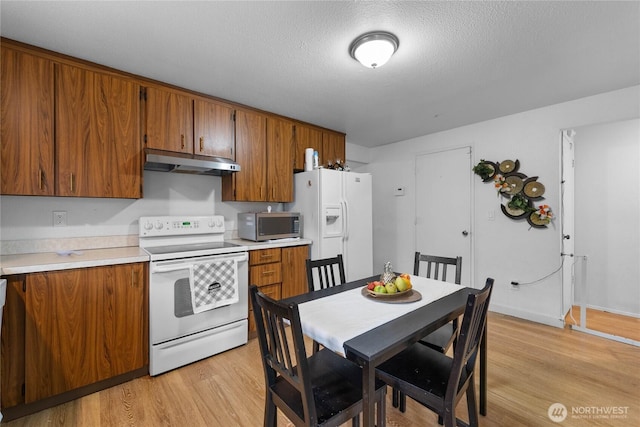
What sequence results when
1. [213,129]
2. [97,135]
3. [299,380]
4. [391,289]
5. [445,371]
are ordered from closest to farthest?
[299,380]
[445,371]
[391,289]
[97,135]
[213,129]

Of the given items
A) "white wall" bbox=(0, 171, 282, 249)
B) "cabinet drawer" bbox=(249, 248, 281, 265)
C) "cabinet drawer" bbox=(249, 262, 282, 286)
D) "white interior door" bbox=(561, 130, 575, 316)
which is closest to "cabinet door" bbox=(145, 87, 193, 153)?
"white wall" bbox=(0, 171, 282, 249)

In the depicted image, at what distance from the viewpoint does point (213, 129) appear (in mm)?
2729

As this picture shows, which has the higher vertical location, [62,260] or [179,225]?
[179,225]

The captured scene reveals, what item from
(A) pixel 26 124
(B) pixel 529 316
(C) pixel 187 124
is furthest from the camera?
(B) pixel 529 316

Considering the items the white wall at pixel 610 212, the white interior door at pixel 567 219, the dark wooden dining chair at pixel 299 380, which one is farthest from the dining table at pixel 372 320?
the white wall at pixel 610 212

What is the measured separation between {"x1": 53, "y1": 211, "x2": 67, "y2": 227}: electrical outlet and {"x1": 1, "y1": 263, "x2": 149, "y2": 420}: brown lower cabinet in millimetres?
747

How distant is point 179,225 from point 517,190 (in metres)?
3.58

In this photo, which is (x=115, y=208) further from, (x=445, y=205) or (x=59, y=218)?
(x=445, y=205)

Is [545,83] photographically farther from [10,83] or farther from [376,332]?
[10,83]

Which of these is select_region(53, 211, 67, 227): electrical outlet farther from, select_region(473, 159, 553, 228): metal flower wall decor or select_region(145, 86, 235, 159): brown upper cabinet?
select_region(473, 159, 553, 228): metal flower wall decor

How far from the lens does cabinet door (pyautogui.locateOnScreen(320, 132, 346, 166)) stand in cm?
Answer: 371

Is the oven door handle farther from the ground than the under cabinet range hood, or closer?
closer

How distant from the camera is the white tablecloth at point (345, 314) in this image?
1170 mm

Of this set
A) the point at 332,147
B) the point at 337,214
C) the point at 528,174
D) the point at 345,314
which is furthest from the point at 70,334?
the point at 528,174
